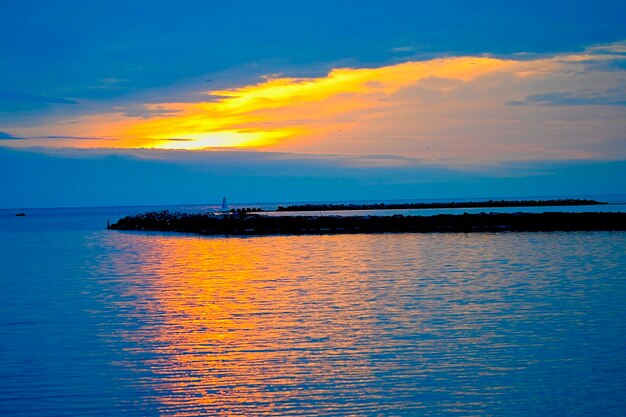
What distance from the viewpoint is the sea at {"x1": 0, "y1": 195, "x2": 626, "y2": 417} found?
9969 mm

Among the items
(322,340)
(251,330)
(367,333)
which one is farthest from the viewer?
(251,330)

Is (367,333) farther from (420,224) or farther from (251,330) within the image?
(420,224)

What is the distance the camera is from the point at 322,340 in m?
13.6

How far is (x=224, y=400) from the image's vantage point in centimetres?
998

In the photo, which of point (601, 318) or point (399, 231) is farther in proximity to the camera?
point (399, 231)

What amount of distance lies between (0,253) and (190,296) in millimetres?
24670

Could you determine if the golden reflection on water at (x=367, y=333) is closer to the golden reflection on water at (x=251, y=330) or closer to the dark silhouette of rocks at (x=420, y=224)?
the golden reflection on water at (x=251, y=330)

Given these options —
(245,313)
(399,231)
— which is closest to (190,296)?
(245,313)

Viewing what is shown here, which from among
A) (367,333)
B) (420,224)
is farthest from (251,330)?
(420,224)

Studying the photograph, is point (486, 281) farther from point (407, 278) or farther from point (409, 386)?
point (409, 386)

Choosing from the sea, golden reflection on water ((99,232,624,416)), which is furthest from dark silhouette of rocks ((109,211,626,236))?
the sea

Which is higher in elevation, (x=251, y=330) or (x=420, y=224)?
(x=420, y=224)

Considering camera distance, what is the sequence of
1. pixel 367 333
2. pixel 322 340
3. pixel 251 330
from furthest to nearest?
pixel 251 330
pixel 367 333
pixel 322 340

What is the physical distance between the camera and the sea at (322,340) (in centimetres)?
997
